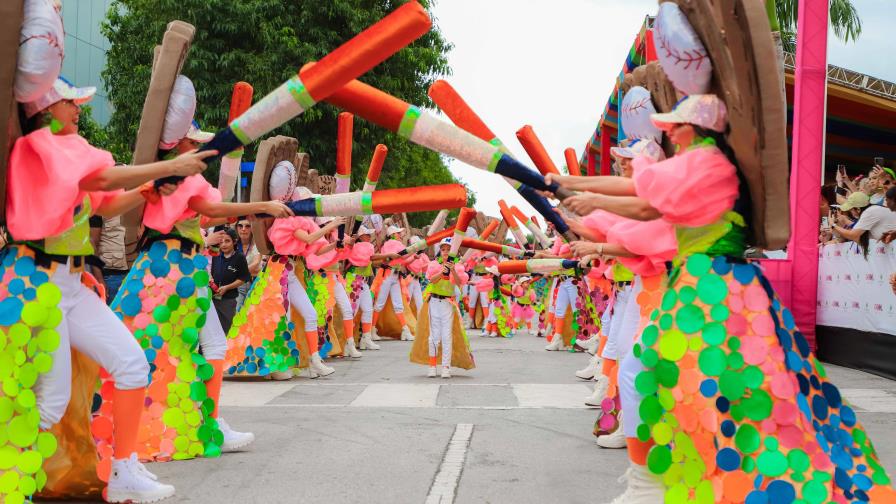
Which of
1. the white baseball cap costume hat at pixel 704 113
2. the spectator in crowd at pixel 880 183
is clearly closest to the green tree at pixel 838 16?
the spectator in crowd at pixel 880 183

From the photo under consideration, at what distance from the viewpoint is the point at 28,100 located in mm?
4023

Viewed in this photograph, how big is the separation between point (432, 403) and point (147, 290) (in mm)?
3451

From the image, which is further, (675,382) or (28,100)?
(28,100)

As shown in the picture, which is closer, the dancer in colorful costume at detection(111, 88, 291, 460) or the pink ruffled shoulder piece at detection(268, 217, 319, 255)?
the dancer in colorful costume at detection(111, 88, 291, 460)

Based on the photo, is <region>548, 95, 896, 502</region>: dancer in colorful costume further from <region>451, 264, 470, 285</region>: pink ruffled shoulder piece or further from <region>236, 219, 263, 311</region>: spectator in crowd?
<region>236, 219, 263, 311</region>: spectator in crowd

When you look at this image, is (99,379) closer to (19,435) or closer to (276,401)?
(19,435)

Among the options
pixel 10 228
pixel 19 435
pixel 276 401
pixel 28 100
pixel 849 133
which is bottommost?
pixel 276 401

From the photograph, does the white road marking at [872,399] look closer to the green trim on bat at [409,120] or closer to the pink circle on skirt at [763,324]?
the pink circle on skirt at [763,324]

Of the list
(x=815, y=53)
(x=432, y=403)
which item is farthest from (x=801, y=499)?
(x=815, y=53)

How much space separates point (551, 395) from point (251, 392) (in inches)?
112

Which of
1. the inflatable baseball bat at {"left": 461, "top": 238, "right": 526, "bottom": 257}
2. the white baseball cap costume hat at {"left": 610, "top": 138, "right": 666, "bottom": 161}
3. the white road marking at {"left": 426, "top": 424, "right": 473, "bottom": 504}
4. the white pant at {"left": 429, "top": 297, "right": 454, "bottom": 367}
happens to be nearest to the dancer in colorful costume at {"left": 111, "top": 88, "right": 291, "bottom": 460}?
the white road marking at {"left": 426, "top": 424, "right": 473, "bottom": 504}

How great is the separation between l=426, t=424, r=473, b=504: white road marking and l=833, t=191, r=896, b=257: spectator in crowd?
551 cm

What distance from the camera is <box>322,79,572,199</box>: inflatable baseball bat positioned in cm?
393

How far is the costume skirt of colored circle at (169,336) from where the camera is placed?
224 inches
